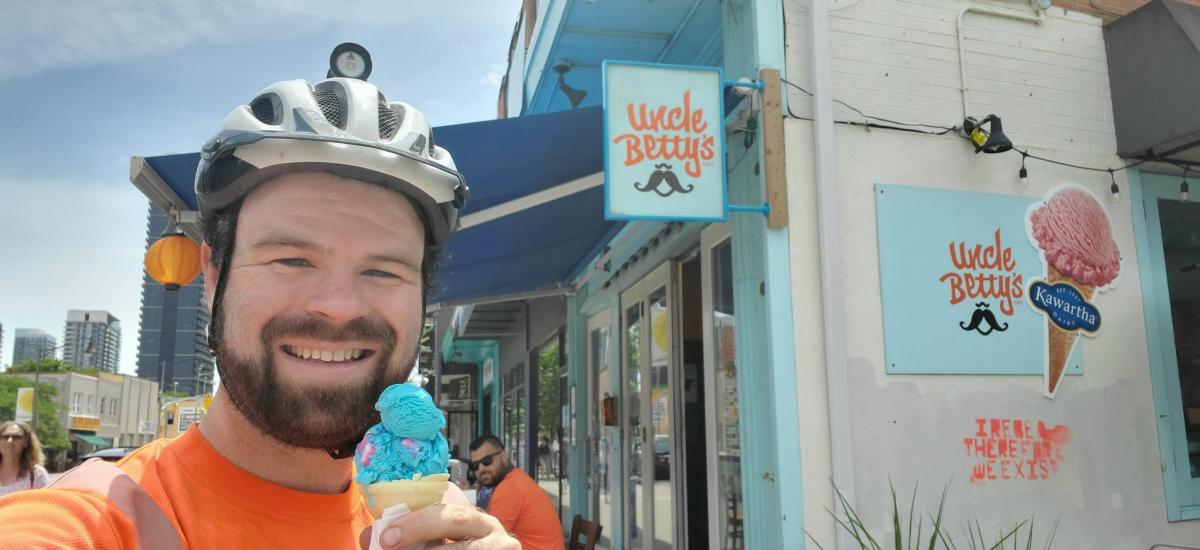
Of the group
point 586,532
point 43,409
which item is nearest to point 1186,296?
point 586,532

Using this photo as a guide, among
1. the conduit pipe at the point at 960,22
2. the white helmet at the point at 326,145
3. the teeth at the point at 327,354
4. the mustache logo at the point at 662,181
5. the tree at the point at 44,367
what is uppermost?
the tree at the point at 44,367

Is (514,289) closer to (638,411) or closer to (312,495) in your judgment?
(638,411)

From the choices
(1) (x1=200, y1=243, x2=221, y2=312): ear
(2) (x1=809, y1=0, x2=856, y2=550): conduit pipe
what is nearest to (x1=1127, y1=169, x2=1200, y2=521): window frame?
(2) (x1=809, y1=0, x2=856, y2=550): conduit pipe

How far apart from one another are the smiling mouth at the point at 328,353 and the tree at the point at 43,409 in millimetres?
61967

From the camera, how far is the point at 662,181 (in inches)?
164

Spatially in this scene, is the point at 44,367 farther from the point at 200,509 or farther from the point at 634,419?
the point at 200,509

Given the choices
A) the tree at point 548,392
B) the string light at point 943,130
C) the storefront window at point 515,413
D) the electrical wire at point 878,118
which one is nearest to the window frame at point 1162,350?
the string light at point 943,130

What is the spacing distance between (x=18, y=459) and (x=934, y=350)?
636cm

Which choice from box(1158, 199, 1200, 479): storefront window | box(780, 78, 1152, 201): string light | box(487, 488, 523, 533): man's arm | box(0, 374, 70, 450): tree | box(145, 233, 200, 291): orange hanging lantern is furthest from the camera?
box(0, 374, 70, 450): tree

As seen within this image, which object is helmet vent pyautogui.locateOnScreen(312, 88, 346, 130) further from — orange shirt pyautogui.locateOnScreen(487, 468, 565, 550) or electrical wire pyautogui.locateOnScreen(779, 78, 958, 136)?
orange shirt pyautogui.locateOnScreen(487, 468, 565, 550)

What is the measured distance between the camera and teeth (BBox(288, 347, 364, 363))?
116 centimetres

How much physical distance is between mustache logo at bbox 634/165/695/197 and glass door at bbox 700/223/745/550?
938 mm

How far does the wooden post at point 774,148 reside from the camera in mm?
4180

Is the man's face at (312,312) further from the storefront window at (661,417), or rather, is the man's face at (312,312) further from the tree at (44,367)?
the tree at (44,367)
